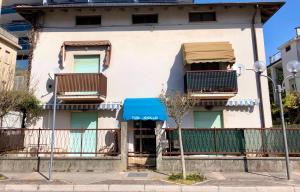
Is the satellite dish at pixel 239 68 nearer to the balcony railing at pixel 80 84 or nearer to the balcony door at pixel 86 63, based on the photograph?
the balcony railing at pixel 80 84

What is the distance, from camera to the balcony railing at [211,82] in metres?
16.4

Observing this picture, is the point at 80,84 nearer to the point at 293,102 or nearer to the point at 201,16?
the point at 201,16

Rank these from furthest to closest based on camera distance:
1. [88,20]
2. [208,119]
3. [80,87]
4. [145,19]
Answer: [88,20]
[145,19]
[208,119]
[80,87]

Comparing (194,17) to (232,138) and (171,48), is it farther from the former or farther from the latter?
(232,138)

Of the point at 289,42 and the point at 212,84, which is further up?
the point at 289,42

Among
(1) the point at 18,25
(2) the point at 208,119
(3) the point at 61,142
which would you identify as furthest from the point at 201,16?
(1) the point at 18,25

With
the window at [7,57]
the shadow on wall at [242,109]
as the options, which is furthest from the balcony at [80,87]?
the window at [7,57]

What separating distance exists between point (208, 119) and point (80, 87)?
7.43 metres

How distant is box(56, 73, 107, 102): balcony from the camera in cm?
1656

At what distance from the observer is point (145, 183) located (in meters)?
11.0

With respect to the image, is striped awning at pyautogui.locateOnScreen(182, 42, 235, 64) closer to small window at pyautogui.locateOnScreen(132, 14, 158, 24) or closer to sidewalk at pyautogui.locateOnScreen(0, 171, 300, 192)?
small window at pyautogui.locateOnScreen(132, 14, 158, 24)

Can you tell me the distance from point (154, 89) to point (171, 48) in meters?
2.70

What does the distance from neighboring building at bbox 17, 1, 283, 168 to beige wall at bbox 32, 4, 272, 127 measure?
0.06m

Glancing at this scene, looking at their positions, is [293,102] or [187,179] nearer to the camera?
[187,179]
